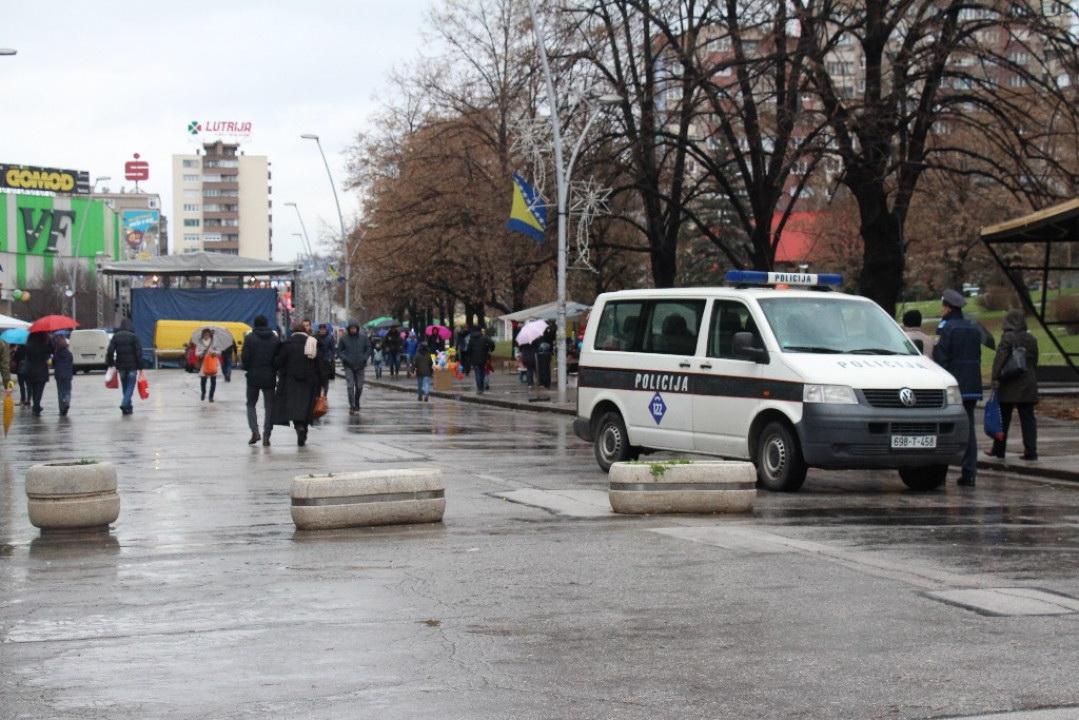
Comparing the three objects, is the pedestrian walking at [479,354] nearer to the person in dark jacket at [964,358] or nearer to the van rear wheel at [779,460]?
the person in dark jacket at [964,358]

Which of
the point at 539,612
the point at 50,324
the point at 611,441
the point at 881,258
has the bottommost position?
the point at 539,612

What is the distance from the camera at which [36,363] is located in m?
31.6

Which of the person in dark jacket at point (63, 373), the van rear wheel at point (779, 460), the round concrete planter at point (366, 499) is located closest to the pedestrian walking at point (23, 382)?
the person in dark jacket at point (63, 373)

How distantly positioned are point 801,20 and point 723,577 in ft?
69.3

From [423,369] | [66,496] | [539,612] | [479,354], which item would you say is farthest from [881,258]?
[539,612]

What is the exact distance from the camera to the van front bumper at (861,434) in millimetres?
14453

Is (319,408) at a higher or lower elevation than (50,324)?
lower

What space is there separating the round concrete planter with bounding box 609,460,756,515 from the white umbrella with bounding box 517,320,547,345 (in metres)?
29.7

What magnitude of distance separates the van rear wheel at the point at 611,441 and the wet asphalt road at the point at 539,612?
2.04 m

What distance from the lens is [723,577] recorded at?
9.31m

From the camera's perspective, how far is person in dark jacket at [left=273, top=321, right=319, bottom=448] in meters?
20.9

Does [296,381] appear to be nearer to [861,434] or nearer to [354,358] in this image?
[861,434]

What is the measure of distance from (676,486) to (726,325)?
3.62 metres

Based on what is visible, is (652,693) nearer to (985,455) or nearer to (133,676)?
(133,676)
